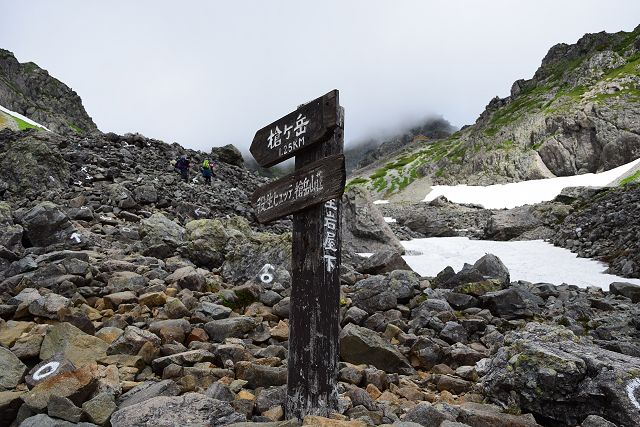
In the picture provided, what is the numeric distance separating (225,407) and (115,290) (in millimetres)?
6449

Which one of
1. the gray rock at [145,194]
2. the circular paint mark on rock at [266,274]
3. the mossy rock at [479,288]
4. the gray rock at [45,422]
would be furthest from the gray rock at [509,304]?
the gray rock at [145,194]

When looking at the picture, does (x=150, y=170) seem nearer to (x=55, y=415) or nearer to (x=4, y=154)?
(x=4, y=154)

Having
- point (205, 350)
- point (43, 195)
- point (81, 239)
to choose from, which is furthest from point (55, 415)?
point (43, 195)

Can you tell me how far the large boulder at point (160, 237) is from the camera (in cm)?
1492

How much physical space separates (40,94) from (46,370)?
147 meters

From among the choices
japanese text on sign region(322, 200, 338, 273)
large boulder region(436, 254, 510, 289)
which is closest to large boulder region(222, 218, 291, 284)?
large boulder region(436, 254, 510, 289)

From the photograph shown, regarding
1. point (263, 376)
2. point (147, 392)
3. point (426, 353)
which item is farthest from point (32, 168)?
point (426, 353)

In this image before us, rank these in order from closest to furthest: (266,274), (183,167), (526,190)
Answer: (266,274), (183,167), (526,190)

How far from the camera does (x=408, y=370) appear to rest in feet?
27.0

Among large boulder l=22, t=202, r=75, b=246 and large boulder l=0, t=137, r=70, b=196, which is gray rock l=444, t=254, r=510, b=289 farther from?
large boulder l=0, t=137, r=70, b=196

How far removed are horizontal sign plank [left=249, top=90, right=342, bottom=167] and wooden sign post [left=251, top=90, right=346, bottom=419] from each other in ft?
0.04

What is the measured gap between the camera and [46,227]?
14.9 meters

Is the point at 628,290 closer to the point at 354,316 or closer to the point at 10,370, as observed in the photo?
the point at 354,316

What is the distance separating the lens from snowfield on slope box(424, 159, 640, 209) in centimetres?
8606
